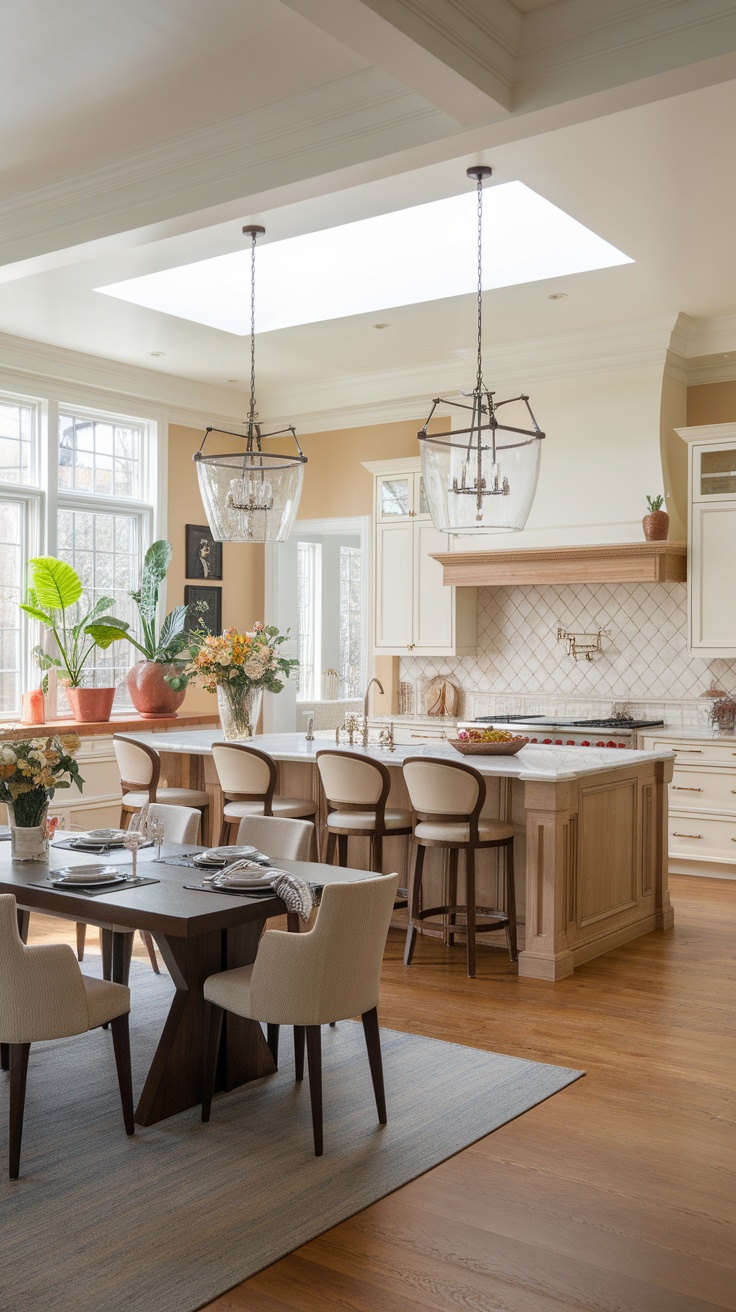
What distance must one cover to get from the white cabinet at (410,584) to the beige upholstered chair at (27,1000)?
17.8 ft

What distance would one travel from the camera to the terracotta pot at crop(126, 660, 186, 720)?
321 inches

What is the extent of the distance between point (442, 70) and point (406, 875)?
3723 millimetres

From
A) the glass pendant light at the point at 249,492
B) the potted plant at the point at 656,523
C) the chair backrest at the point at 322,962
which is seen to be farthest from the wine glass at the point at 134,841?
the potted plant at the point at 656,523

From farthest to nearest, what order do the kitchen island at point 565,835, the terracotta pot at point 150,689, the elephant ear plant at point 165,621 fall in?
the elephant ear plant at point 165,621, the terracotta pot at point 150,689, the kitchen island at point 565,835

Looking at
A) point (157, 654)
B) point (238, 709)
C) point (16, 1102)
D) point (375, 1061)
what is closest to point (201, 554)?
point (157, 654)

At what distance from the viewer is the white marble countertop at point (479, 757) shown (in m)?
5.00

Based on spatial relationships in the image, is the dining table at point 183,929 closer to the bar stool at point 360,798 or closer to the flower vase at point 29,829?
the flower vase at point 29,829

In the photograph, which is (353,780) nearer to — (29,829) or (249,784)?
(249,784)

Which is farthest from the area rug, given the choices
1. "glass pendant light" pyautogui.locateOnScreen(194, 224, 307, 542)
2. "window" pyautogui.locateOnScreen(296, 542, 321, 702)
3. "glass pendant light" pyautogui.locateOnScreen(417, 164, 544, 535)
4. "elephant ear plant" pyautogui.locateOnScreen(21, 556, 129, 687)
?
"window" pyautogui.locateOnScreen(296, 542, 321, 702)

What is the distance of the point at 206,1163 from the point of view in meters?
3.17

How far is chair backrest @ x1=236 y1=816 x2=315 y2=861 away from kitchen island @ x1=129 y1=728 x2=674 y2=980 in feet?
3.32

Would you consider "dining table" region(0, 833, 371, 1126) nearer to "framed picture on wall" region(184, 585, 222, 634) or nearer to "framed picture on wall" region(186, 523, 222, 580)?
"framed picture on wall" region(184, 585, 222, 634)

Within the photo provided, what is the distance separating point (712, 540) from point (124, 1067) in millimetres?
5155

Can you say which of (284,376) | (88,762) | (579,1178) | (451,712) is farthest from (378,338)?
(579,1178)
